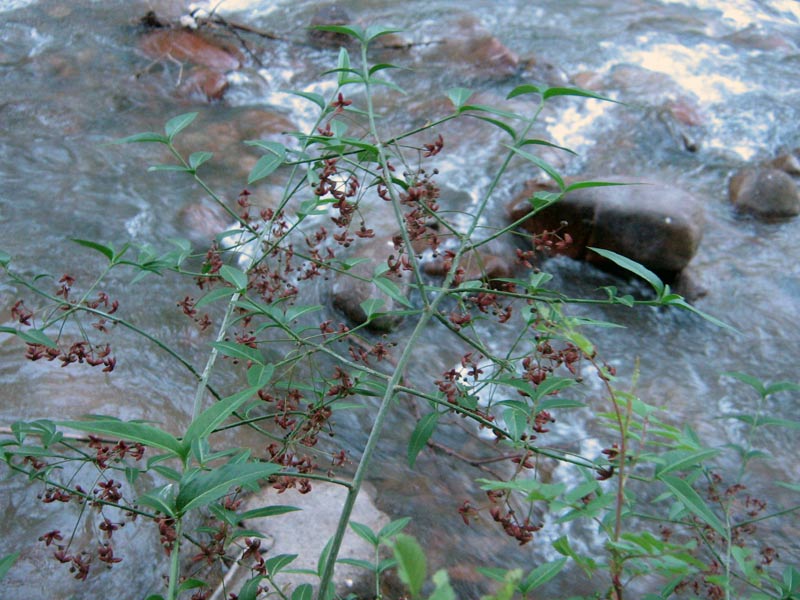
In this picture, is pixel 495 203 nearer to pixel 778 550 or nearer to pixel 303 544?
pixel 778 550

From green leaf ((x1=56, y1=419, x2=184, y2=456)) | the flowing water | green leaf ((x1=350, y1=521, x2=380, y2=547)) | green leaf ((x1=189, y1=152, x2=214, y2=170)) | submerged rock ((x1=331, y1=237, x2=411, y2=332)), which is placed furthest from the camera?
submerged rock ((x1=331, y1=237, x2=411, y2=332))

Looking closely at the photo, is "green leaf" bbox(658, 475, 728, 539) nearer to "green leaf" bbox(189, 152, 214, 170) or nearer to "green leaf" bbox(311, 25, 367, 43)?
"green leaf" bbox(311, 25, 367, 43)

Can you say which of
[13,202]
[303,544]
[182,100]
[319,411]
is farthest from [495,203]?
[319,411]

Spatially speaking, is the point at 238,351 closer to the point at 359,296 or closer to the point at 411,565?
the point at 411,565

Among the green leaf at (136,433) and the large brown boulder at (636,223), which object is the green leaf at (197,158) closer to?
the green leaf at (136,433)

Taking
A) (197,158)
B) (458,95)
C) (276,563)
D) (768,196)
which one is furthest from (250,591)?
(768,196)

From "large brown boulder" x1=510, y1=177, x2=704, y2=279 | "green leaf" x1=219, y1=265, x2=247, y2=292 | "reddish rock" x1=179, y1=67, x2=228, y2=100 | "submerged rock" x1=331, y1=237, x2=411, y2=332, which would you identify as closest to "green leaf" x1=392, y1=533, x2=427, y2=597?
"green leaf" x1=219, y1=265, x2=247, y2=292
